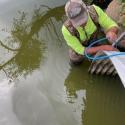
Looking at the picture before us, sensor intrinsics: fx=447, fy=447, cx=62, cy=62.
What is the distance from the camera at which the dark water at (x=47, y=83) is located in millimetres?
5543

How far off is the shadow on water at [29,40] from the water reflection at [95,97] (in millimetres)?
739

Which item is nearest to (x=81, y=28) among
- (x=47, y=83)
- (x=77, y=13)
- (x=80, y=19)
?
(x=80, y=19)

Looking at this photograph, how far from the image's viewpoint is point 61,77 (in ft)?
20.5

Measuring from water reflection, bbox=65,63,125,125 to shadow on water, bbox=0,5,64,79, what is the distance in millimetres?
739

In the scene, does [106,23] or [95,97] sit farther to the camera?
[106,23]

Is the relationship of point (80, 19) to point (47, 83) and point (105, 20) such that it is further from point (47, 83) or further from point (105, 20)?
point (47, 83)

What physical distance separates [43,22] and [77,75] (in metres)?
1.67

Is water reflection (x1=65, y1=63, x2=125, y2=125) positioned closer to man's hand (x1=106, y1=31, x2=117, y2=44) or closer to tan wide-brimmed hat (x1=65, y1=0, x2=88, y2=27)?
man's hand (x1=106, y1=31, x2=117, y2=44)

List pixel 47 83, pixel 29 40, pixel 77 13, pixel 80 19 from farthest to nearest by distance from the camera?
→ pixel 29 40 < pixel 47 83 < pixel 80 19 < pixel 77 13

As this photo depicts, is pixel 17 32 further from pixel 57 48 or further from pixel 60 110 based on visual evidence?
pixel 60 110

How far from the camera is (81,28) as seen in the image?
5.97m

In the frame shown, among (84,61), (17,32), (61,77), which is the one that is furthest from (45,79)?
(17,32)

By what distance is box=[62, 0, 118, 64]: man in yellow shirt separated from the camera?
5.75m

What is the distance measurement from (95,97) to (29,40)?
6.37 ft
